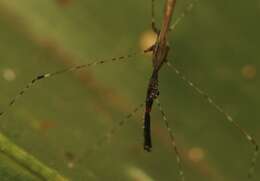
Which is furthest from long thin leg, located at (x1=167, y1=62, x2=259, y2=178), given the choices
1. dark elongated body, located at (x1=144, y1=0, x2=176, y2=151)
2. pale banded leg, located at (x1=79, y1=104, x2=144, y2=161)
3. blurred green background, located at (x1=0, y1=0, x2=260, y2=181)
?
pale banded leg, located at (x1=79, y1=104, x2=144, y2=161)

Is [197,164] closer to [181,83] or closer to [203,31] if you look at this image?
[181,83]

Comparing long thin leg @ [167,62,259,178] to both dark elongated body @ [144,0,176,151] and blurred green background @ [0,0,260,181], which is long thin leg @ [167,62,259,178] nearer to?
blurred green background @ [0,0,260,181]

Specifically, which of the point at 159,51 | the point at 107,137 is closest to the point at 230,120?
the point at 159,51

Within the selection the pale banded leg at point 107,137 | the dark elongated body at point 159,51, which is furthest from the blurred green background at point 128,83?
the dark elongated body at point 159,51

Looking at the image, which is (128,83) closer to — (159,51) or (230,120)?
(159,51)

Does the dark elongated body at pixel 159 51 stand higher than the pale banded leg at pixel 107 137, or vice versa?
the dark elongated body at pixel 159 51

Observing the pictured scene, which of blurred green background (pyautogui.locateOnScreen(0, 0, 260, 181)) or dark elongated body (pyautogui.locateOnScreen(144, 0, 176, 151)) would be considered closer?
dark elongated body (pyautogui.locateOnScreen(144, 0, 176, 151))

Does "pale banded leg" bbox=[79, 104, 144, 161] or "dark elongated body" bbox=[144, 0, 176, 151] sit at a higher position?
"dark elongated body" bbox=[144, 0, 176, 151]

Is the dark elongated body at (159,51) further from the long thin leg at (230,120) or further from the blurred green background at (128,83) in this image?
the blurred green background at (128,83)

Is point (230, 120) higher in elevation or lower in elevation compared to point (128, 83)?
lower
